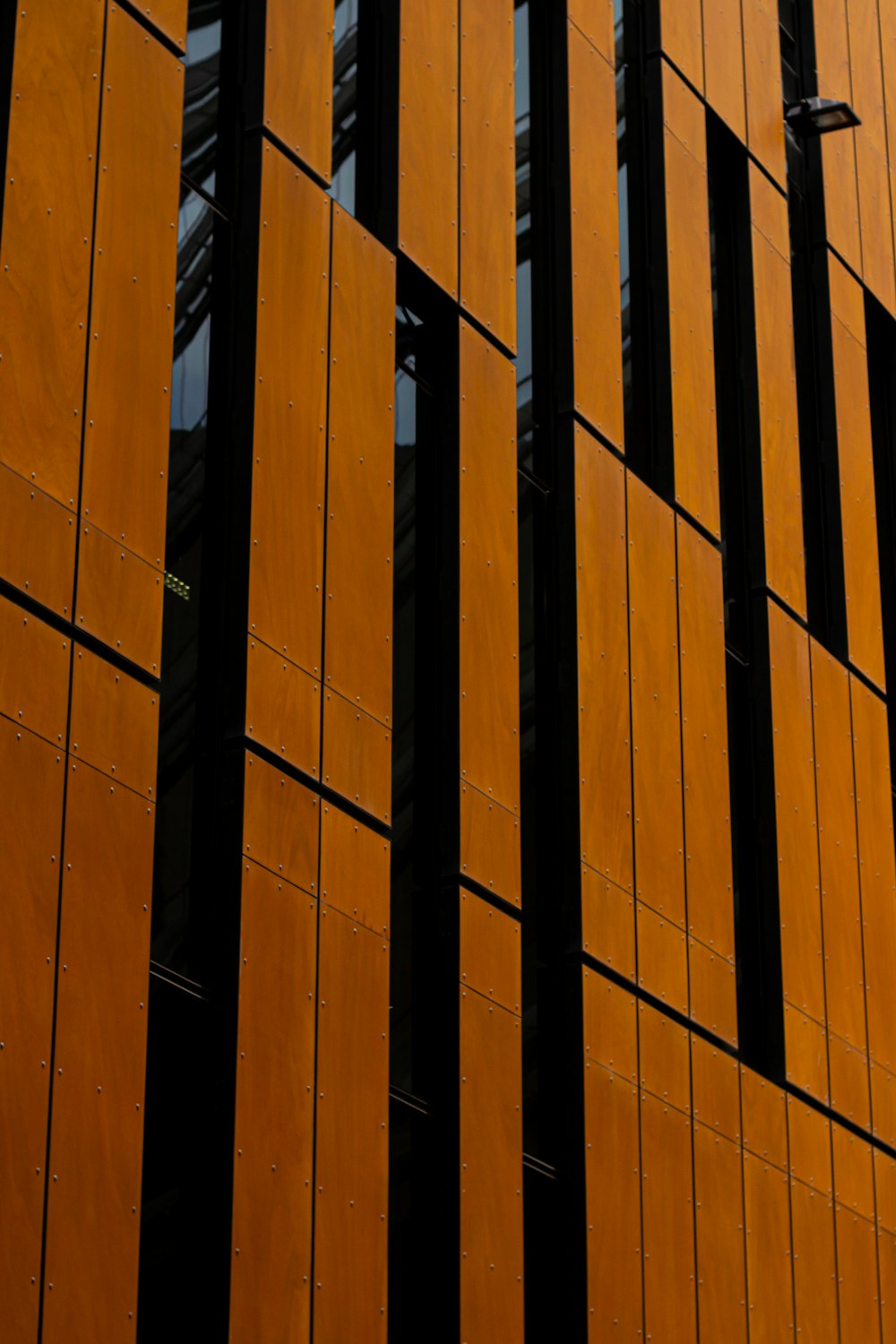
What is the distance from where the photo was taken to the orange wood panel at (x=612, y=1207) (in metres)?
12.3

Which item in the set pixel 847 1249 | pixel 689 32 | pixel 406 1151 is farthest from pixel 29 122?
pixel 847 1249

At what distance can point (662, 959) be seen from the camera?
1366cm

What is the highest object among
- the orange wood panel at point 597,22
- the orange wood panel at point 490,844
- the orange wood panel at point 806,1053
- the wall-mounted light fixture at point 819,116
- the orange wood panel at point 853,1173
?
the wall-mounted light fixture at point 819,116

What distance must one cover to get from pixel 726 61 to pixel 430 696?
758 centimetres

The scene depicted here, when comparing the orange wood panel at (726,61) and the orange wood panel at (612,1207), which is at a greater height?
the orange wood panel at (726,61)

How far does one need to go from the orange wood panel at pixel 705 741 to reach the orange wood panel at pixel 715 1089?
0.74 meters

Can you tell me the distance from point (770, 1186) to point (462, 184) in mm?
6993

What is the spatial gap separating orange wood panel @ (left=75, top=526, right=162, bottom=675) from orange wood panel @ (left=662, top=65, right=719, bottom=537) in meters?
6.30

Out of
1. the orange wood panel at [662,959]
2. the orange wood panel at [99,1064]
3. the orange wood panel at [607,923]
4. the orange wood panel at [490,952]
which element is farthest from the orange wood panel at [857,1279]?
the orange wood panel at [99,1064]

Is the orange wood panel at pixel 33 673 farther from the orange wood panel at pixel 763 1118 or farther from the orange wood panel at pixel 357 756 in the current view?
the orange wood panel at pixel 763 1118

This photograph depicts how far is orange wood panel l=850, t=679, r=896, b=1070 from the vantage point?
16.7 metres

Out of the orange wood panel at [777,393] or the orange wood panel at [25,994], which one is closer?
the orange wood panel at [25,994]

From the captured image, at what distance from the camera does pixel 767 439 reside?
16.8m

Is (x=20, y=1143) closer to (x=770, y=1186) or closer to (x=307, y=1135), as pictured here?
(x=307, y=1135)
